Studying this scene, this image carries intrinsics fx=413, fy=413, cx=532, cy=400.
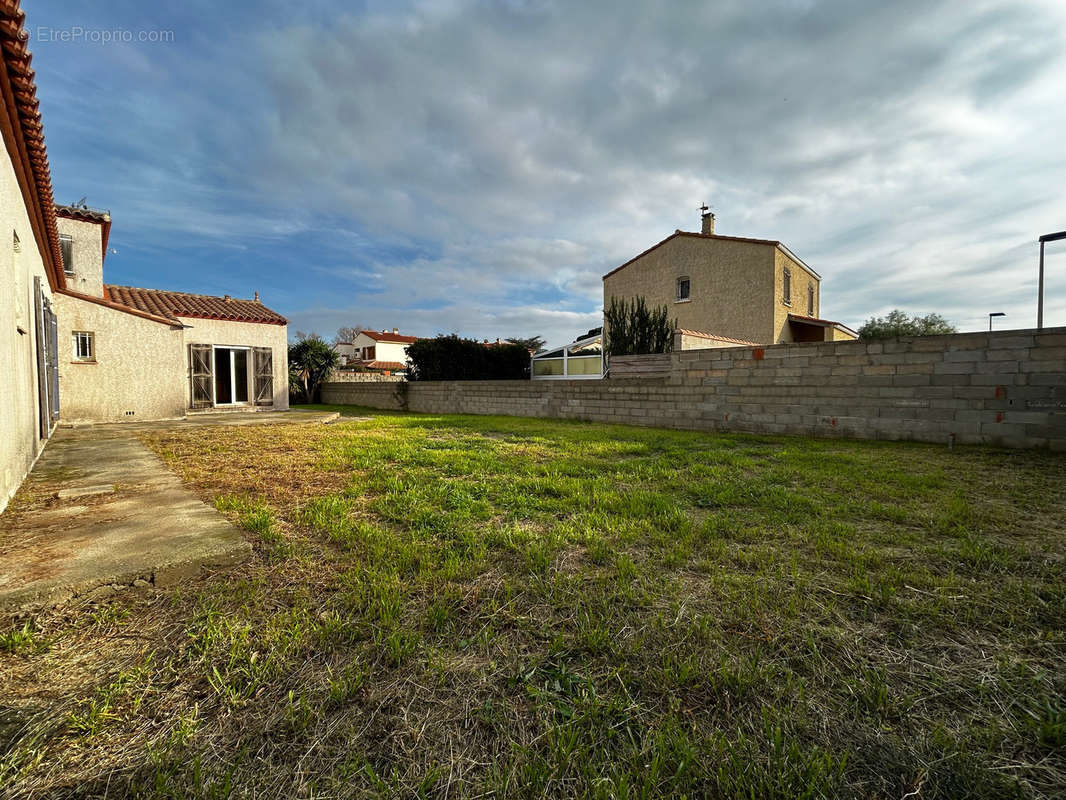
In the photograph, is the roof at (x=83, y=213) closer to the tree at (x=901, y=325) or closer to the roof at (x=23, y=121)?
the roof at (x=23, y=121)

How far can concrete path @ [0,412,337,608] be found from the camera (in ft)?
5.47

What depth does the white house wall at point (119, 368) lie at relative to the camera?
8492mm

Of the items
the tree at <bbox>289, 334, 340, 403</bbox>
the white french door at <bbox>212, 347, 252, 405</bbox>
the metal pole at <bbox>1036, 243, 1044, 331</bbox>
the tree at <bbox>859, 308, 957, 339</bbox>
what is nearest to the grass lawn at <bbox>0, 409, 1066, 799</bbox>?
the metal pole at <bbox>1036, 243, 1044, 331</bbox>

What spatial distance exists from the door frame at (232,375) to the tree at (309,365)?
4.90 meters

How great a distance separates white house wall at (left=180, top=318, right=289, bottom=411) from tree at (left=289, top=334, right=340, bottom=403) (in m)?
4.48

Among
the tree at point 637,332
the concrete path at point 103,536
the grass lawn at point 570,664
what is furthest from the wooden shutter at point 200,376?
the tree at point 637,332

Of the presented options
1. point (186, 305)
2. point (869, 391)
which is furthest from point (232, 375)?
point (869, 391)

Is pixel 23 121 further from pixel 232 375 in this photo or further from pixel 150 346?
pixel 232 375

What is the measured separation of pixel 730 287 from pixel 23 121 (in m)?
16.5

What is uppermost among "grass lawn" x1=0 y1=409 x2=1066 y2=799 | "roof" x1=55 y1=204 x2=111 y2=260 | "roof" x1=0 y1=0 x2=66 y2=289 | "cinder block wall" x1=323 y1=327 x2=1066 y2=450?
"roof" x1=55 y1=204 x2=111 y2=260

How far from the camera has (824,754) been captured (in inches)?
38.6

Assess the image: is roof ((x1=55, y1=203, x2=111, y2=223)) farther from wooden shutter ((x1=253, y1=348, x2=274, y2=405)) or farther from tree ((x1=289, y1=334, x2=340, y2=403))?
tree ((x1=289, y1=334, x2=340, y2=403))

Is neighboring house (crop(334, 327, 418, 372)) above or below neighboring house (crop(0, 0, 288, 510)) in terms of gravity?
above

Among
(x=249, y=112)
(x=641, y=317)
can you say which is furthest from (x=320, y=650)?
(x=641, y=317)
